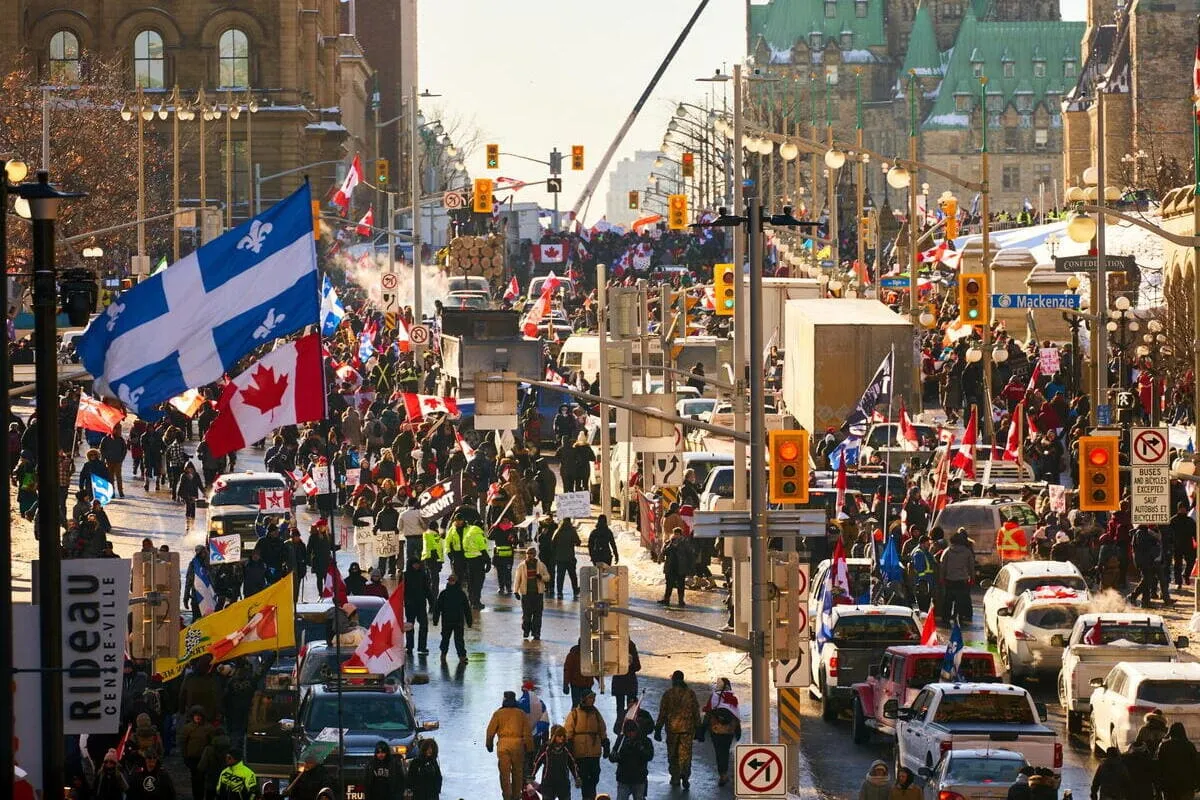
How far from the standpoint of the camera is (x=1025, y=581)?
3284 cm

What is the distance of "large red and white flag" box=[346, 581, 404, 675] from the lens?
84.4 feet

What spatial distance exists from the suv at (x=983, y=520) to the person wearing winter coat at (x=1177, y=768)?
15539mm

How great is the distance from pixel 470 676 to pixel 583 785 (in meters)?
7.17

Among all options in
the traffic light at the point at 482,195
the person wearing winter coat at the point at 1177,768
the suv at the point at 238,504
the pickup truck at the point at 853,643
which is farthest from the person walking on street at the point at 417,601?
the traffic light at the point at 482,195

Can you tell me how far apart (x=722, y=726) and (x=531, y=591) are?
789cm

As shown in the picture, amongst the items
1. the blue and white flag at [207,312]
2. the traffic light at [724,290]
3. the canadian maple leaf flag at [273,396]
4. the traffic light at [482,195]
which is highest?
the traffic light at [482,195]

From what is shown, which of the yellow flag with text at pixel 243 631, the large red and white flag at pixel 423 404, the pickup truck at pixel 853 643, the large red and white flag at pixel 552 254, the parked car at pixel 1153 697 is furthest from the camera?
the large red and white flag at pixel 552 254

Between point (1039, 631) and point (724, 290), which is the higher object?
point (724, 290)

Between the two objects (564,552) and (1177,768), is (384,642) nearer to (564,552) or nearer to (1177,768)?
(1177,768)

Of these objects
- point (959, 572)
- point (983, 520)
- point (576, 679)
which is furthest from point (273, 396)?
point (983, 520)

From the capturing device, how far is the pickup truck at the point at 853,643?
29.4 metres

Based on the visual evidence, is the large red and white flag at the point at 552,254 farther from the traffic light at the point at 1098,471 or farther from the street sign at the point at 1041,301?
the traffic light at the point at 1098,471

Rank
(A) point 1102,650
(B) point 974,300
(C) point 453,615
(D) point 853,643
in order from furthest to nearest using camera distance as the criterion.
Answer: (B) point 974,300 → (C) point 453,615 → (D) point 853,643 → (A) point 1102,650

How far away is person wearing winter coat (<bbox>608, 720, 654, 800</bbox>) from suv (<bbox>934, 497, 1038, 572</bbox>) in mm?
15173
